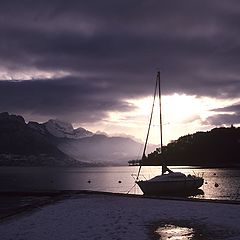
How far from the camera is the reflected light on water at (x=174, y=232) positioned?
15.8m

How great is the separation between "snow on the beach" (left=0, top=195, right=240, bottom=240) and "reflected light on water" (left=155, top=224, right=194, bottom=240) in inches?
19.3

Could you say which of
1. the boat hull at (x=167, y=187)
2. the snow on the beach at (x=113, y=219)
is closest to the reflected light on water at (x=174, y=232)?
the snow on the beach at (x=113, y=219)

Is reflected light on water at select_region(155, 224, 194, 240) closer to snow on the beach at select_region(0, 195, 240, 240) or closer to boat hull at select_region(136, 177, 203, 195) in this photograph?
snow on the beach at select_region(0, 195, 240, 240)

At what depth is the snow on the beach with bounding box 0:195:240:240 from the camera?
647 inches

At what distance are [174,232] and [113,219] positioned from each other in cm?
339

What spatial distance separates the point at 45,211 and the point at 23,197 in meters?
26.7

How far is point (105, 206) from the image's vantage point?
2322cm

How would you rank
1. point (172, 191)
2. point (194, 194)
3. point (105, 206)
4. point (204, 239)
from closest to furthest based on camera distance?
point (204, 239)
point (105, 206)
point (172, 191)
point (194, 194)

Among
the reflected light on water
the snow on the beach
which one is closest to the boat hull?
the snow on the beach

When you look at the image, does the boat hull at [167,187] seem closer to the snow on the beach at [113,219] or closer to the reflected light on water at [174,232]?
the snow on the beach at [113,219]

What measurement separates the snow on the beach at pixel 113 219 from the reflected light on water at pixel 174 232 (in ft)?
1.61

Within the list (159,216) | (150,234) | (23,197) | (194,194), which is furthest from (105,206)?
(194,194)

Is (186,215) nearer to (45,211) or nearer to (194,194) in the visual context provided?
(45,211)

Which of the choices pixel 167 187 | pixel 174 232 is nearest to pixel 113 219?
pixel 174 232
